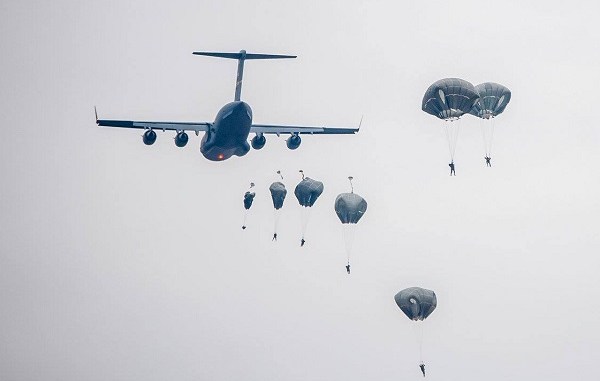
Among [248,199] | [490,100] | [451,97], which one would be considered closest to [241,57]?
[248,199]

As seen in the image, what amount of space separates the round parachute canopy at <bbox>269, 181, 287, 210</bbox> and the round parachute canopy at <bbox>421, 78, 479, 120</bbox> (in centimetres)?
1475

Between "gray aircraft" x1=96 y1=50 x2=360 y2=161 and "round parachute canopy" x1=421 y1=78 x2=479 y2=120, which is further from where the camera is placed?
"round parachute canopy" x1=421 y1=78 x2=479 y2=120

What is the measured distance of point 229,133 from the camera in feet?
106

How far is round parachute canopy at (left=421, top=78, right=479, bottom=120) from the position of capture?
107 feet

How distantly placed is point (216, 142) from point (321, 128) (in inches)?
416

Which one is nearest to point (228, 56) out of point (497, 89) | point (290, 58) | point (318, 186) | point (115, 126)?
point (290, 58)

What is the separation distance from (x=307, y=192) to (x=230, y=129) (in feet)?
35.4

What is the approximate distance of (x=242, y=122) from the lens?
31.5 m

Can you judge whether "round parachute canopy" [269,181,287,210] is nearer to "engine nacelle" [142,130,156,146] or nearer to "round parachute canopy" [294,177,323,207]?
"round parachute canopy" [294,177,323,207]

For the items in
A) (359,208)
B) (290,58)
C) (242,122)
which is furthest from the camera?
(359,208)

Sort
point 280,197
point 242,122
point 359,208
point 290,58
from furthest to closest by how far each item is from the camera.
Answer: point 280,197, point 359,208, point 290,58, point 242,122

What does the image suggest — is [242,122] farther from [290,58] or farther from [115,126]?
[115,126]

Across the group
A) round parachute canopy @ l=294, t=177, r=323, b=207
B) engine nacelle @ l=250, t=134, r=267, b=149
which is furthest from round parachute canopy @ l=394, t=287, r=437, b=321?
engine nacelle @ l=250, t=134, r=267, b=149

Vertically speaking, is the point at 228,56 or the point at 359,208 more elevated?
the point at 228,56
